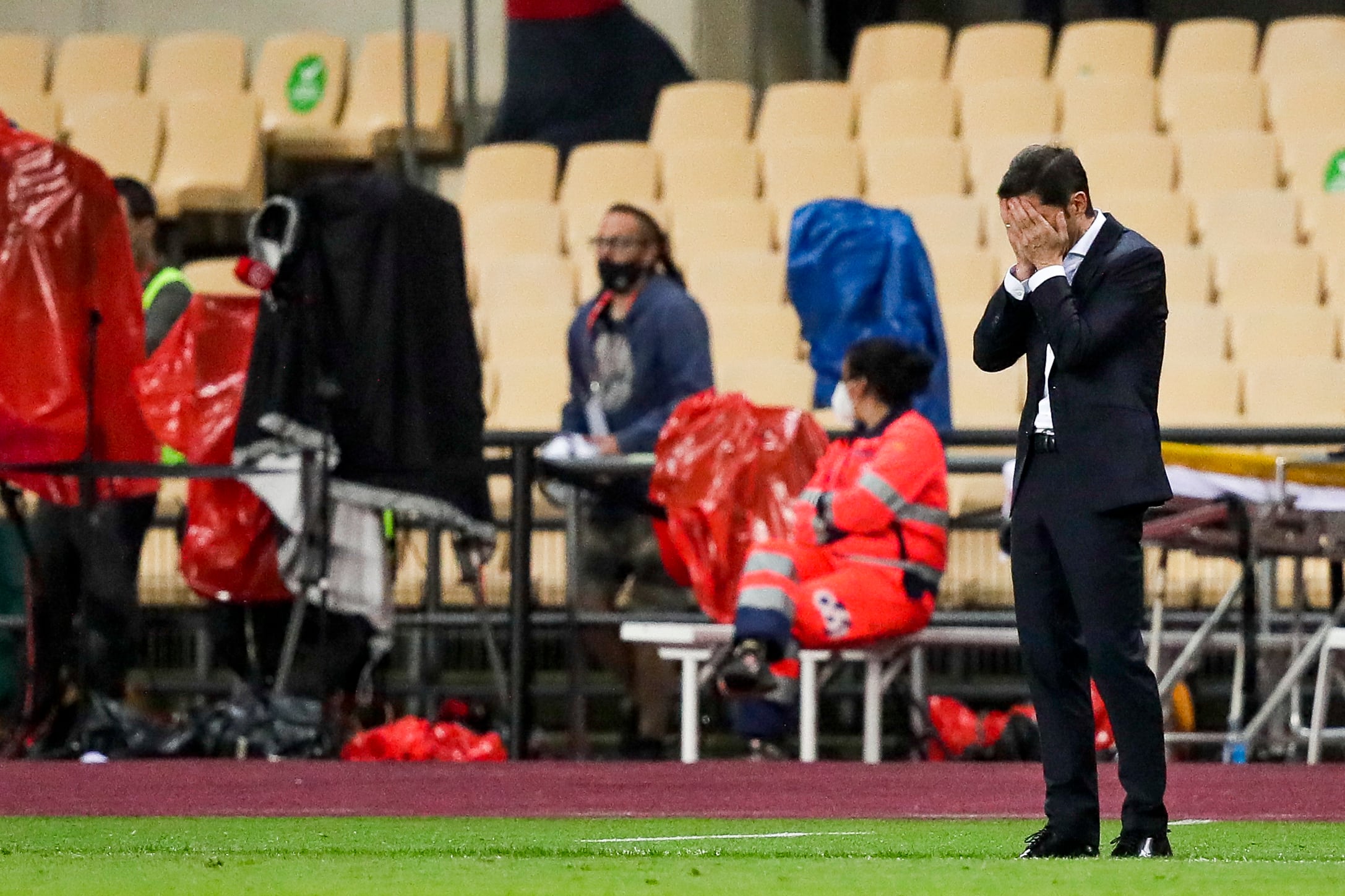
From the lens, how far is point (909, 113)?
38.9 ft

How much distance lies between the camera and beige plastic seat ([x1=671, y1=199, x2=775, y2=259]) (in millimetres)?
11242

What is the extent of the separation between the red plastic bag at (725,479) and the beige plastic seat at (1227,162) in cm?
372

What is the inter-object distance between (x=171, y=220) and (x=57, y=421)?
19.1 ft

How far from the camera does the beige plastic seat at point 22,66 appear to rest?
13.7m

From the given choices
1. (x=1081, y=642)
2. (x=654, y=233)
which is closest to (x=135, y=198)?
(x=654, y=233)

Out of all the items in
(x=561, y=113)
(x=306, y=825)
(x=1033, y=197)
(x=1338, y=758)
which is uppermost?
(x=561, y=113)

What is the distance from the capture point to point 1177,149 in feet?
36.9

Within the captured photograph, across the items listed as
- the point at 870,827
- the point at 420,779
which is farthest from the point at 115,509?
the point at 870,827

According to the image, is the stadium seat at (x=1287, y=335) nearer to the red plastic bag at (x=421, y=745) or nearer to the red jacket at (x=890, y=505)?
the red jacket at (x=890, y=505)

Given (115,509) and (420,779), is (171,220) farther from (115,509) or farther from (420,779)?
(420,779)

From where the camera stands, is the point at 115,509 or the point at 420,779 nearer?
the point at 420,779

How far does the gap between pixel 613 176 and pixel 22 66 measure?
3980mm

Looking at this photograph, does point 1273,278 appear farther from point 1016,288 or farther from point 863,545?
point 1016,288

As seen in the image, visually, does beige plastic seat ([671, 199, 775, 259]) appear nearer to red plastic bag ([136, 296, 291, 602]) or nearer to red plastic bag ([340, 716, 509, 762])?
red plastic bag ([136, 296, 291, 602])
